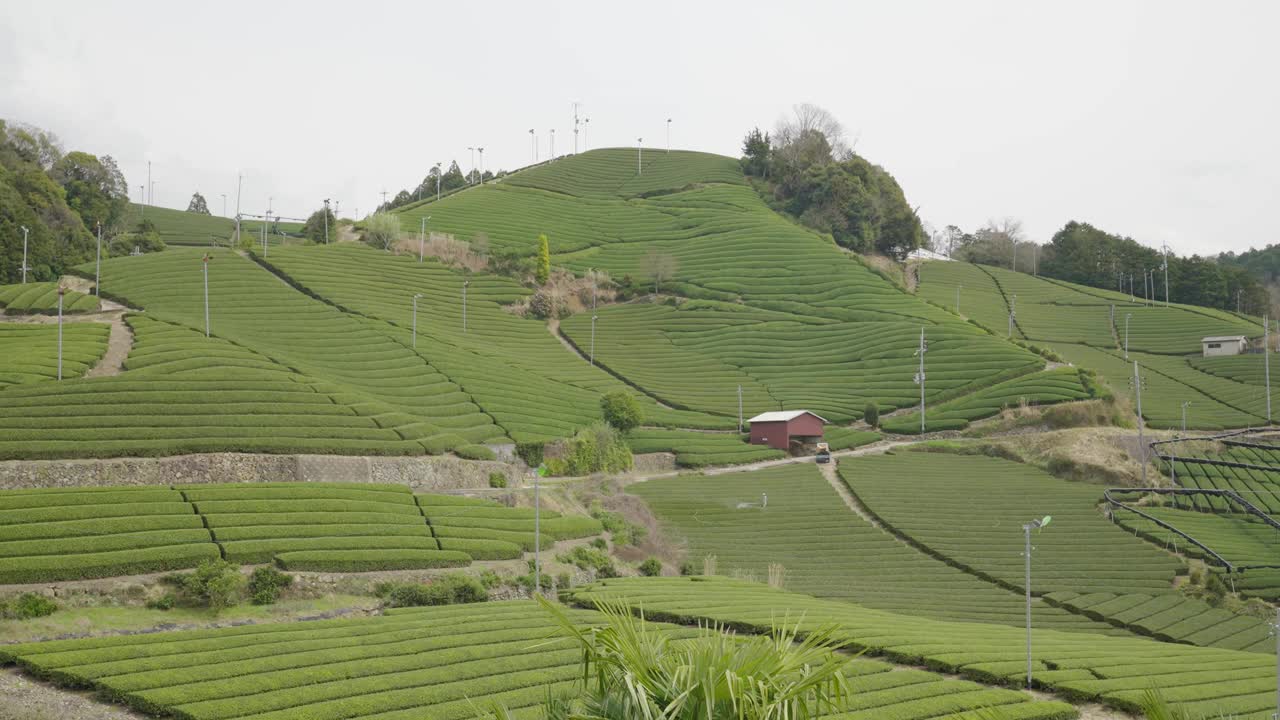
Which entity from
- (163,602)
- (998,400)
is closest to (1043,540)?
(998,400)

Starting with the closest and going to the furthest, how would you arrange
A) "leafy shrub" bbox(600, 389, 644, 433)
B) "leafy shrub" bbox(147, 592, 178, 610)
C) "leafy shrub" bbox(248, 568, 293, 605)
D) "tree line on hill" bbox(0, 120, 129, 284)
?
"leafy shrub" bbox(147, 592, 178, 610) → "leafy shrub" bbox(248, 568, 293, 605) → "leafy shrub" bbox(600, 389, 644, 433) → "tree line on hill" bbox(0, 120, 129, 284)

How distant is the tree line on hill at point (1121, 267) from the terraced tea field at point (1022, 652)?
11353cm

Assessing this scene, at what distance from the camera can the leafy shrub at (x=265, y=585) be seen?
36094 mm

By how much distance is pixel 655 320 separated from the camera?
343 feet

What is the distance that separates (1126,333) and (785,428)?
56.0 m

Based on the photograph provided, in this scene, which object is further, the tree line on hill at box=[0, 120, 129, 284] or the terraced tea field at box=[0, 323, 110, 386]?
the tree line on hill at box=[0, 120, 129, 284]

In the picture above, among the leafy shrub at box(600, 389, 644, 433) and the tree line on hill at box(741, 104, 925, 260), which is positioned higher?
the tree line on hill at box(741, 104, 925, 260)

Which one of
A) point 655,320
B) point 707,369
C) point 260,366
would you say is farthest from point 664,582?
point 655,320

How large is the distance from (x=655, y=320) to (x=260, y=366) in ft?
168

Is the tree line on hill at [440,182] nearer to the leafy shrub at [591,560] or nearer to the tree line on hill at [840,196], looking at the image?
the tree line on hill at [840,196]

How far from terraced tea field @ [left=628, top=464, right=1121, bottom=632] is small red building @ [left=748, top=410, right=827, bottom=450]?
8441 millimetres

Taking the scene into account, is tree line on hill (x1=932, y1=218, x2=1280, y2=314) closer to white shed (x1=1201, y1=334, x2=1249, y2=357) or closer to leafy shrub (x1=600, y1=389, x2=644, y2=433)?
white shed (x1=1201, y1=334, x2=1249, y2=357)

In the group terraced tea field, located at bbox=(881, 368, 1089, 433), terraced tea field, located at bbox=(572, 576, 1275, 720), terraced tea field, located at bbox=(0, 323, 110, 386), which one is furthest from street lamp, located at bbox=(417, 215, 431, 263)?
terraced tea field, located at bbox=(572, 576, 1275, 720)

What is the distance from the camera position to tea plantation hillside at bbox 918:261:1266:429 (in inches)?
3543
